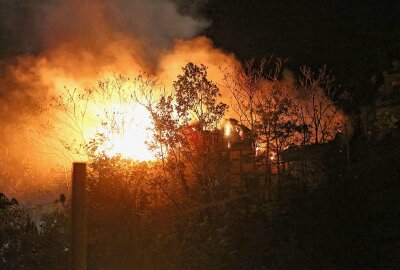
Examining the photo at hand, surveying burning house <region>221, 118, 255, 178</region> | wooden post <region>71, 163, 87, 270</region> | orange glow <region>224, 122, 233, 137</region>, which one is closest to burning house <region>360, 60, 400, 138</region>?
burning house <region>221, 118, 255, 178</region>

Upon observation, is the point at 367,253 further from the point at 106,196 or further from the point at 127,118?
the point at 127,118

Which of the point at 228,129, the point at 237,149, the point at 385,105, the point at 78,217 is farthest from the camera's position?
the point at 385,105

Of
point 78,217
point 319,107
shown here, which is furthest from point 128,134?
point 78,217

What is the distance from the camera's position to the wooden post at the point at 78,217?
5914 mm

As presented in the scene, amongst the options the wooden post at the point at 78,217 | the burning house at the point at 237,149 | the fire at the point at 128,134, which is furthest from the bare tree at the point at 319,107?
the wooden post at the point at 78,217

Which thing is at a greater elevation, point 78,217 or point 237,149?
point 237,149

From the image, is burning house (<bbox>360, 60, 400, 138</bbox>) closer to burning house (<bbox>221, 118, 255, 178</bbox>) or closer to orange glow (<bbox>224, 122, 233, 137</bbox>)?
burning house (<bbox>221, 118, 255, 178</bbox>)

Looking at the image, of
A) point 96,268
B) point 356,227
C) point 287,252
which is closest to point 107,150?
point 96,268

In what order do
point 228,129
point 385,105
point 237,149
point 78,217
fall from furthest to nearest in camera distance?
point 385,105 → point 228,129 → point 237,149 → point 78,217

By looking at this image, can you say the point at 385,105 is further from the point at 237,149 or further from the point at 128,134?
the point at 128,134

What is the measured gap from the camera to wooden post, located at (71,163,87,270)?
5914 mm

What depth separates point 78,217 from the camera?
5.97 metres

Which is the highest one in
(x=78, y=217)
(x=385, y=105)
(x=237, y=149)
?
(x=385, y=105)

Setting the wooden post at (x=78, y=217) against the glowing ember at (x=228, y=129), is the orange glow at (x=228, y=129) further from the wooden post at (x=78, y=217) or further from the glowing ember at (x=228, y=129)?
the wooden post at (x=78, y=217)
